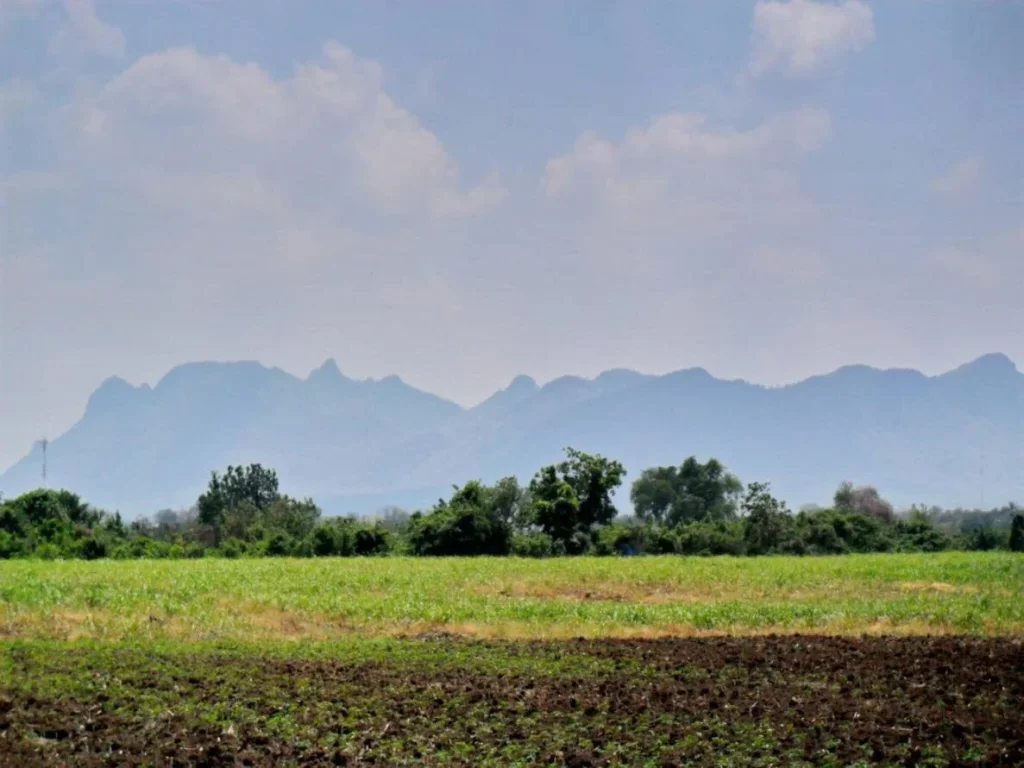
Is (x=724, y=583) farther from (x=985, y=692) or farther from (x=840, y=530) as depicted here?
(x=840, y=530)

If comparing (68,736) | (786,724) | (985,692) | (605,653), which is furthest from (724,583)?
(68,736)

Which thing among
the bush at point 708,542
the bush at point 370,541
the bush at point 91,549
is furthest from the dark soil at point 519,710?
the bush at point 708,542

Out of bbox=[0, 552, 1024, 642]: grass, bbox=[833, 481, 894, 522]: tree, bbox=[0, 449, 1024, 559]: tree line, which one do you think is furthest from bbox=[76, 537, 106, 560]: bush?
bbox=[833, 481, 894, 522]: tree

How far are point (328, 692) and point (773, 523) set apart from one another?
39753mm

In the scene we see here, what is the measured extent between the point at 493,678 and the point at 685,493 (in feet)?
293

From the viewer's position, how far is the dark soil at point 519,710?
30.3 feet

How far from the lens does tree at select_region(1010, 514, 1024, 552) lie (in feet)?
154

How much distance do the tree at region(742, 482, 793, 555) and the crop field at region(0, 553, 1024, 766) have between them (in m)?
23.6

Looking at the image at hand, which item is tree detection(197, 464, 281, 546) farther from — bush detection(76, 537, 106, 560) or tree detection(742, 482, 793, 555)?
tree detection(742, 482, 793, 555)

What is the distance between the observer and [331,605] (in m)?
21.1

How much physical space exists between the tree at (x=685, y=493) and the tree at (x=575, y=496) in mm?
42473

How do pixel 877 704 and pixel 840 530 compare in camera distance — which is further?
pixel 840 530

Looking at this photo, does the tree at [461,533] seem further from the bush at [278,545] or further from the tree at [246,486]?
the tree at [246,486]

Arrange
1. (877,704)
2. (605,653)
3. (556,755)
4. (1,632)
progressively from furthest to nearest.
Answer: (1,632) < (605,653) < (877,704) < (556,755)
